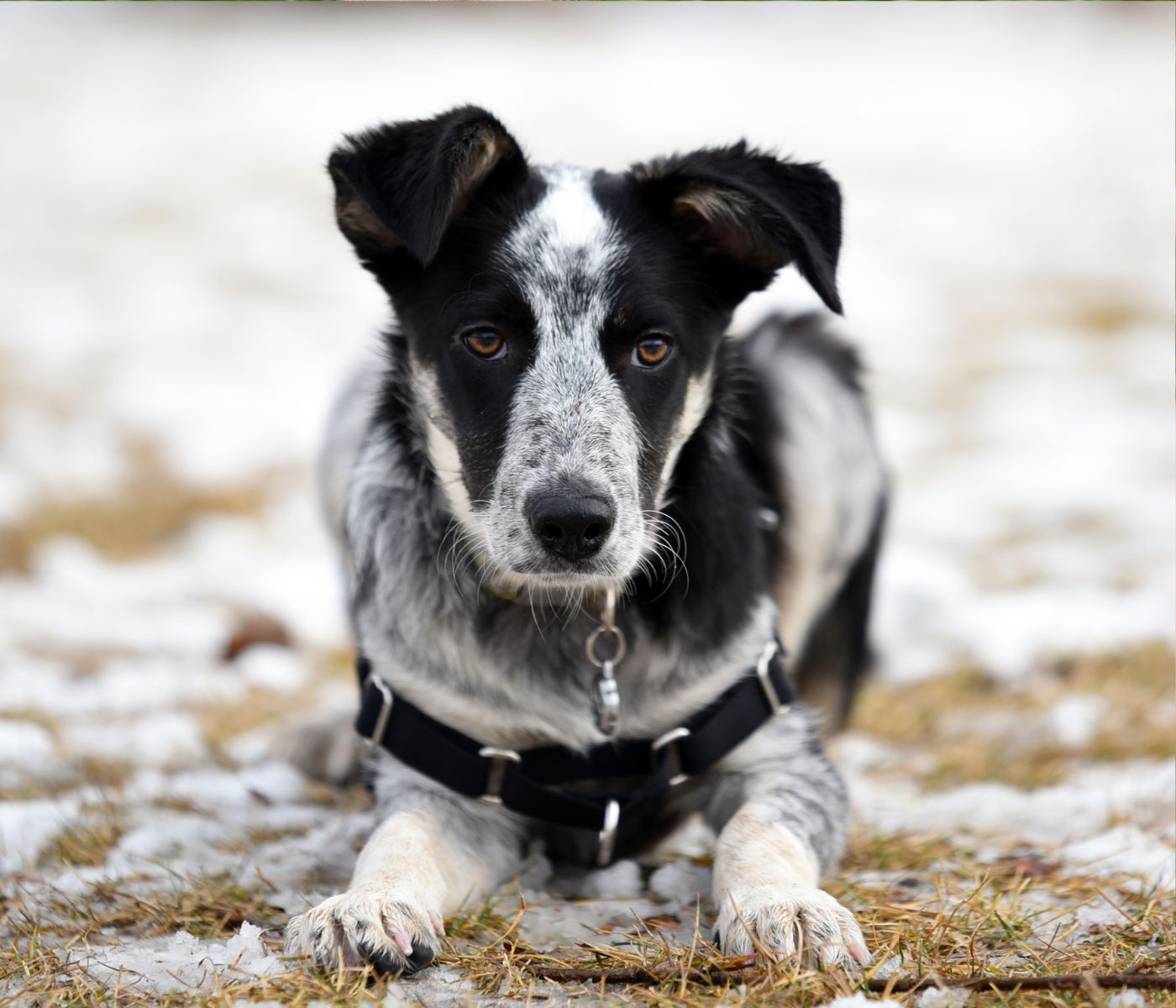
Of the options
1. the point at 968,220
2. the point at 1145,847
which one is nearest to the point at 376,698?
the point at 1145,847

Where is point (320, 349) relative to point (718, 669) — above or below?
above

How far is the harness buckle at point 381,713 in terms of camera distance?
9.73 ft

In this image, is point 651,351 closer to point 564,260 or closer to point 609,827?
point 564,260

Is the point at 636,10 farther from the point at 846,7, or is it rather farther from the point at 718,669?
the point at 718,669

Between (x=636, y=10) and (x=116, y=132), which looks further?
(x=636, y=10)

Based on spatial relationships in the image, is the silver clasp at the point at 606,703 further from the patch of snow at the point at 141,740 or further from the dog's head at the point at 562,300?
the patch of snow at the point at 141,740

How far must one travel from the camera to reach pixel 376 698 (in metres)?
2.99

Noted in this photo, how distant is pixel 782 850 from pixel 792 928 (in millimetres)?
332

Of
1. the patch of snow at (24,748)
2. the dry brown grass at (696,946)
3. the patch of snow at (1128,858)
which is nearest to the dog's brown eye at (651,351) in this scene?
the dry brown grass at (696,946)

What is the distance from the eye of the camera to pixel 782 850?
8.55 ft

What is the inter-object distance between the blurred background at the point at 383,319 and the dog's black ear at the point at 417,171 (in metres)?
0.29

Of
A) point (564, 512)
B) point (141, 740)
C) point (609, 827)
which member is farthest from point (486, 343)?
point (141, 740)

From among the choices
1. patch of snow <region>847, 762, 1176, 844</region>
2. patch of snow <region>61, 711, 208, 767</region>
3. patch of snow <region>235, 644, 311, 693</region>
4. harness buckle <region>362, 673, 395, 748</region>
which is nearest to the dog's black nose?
harness buckle <region>362, 673, 395, 748</region>

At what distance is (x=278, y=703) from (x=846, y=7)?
16.4m
